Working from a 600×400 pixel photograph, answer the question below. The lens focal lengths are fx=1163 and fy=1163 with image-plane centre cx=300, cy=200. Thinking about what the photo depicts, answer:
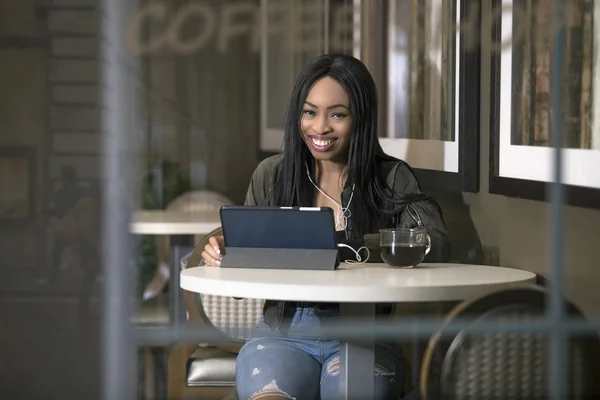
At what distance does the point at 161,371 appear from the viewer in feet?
6.39

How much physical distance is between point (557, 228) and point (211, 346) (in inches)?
30.4

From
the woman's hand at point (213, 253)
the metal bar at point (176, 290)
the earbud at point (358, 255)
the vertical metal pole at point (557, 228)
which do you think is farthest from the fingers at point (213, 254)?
the vertical metal pole at point (557, 228)

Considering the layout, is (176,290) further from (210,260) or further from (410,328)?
(410,328)

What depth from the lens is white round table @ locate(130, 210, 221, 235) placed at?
1809 mm

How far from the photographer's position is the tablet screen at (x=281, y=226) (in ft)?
6.24

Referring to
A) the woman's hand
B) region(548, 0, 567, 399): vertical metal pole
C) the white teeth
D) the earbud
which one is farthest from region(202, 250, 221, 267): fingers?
region(548, 0, 567, 399): vertical metal pole

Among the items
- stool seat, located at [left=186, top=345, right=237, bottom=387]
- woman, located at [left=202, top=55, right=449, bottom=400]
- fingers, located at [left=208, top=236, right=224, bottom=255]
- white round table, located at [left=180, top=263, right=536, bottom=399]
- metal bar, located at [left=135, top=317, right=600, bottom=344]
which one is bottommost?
stool seat, located at [left=186, top=345, right=237, bottom=387]

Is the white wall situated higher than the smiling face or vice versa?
the smiling face

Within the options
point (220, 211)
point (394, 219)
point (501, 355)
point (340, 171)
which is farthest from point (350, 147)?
point (501, 355)

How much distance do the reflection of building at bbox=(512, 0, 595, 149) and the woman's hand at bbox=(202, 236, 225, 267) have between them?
0.63 meters

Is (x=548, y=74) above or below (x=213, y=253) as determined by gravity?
above

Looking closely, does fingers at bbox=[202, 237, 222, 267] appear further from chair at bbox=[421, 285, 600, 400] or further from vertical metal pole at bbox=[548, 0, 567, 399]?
vertical metal pole at bbox=[548, 0, 567, 399]

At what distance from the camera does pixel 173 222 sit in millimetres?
2102

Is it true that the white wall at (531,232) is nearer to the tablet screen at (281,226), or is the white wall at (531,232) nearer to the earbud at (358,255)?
the earbud at (358,255)
